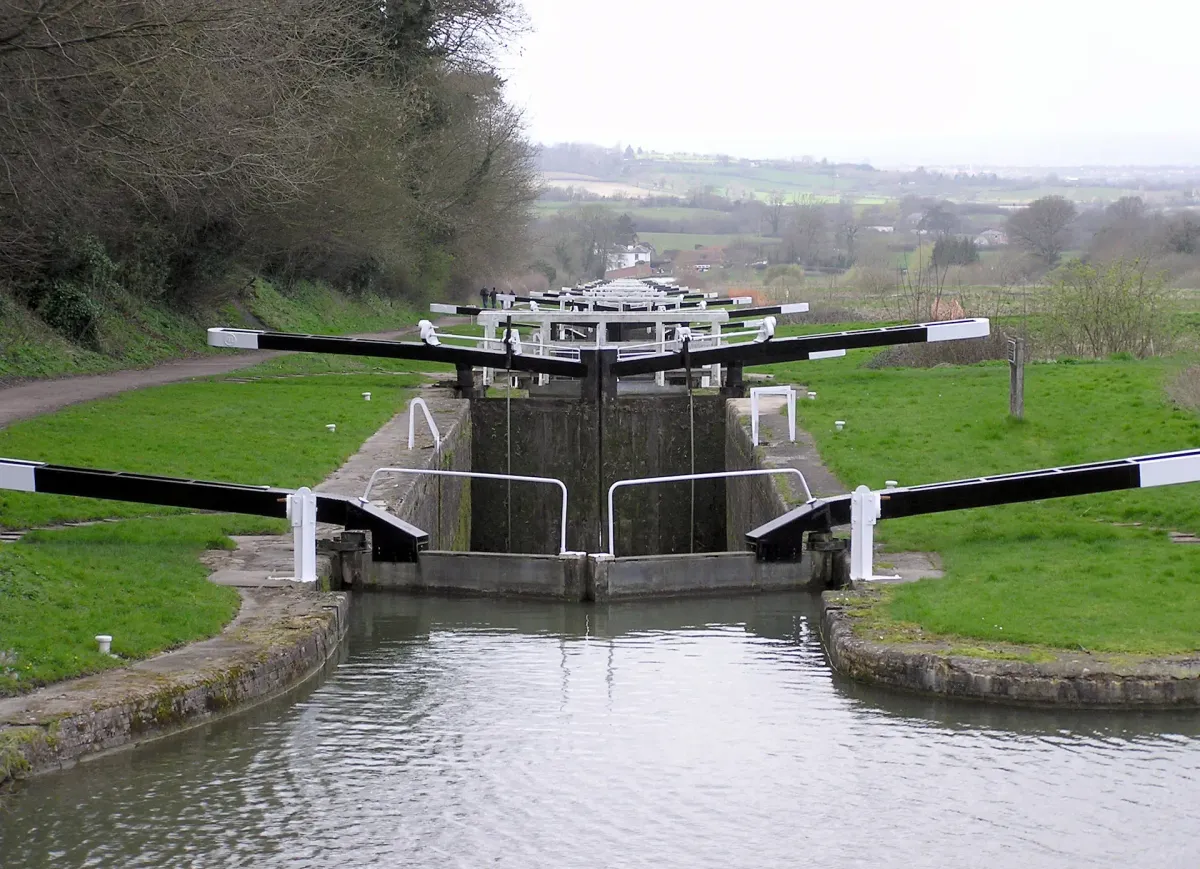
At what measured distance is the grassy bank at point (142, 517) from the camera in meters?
7.72

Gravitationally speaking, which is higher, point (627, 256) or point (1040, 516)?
point (627, 256)

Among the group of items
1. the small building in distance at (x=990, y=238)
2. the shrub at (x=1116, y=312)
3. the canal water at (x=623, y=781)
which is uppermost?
the small building in distance at (x=990, y=238)

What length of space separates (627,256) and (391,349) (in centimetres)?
9672

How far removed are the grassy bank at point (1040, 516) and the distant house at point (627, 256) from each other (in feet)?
288

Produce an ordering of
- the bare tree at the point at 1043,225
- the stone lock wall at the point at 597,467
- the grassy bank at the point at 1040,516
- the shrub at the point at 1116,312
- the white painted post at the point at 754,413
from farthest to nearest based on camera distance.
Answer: the bare tree at the point at 1043,225, the shrub at the point at 1116,312, the stone lock wall at the point at 597,467, the white painted post at the point at 754,413, the grassy bank at the point at 1040,516

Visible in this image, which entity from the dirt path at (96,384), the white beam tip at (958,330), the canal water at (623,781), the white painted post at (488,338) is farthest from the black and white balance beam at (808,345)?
the canal water at (623,781)

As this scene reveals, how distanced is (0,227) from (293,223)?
33.0 ft

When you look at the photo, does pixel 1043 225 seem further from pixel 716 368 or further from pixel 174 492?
pixel 174 492

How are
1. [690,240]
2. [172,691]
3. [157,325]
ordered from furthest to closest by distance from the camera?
[690,240]
[157,325]
[172,691]

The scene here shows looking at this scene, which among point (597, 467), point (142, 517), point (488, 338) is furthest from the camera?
point (488, 338)

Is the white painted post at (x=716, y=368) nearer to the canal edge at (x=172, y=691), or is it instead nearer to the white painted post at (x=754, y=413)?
the white painted post at (x=754, y=413)

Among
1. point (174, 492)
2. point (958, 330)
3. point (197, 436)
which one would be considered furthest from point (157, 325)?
point (174, 492)

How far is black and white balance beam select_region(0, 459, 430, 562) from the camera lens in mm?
9773

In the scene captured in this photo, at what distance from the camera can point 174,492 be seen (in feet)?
32.7
